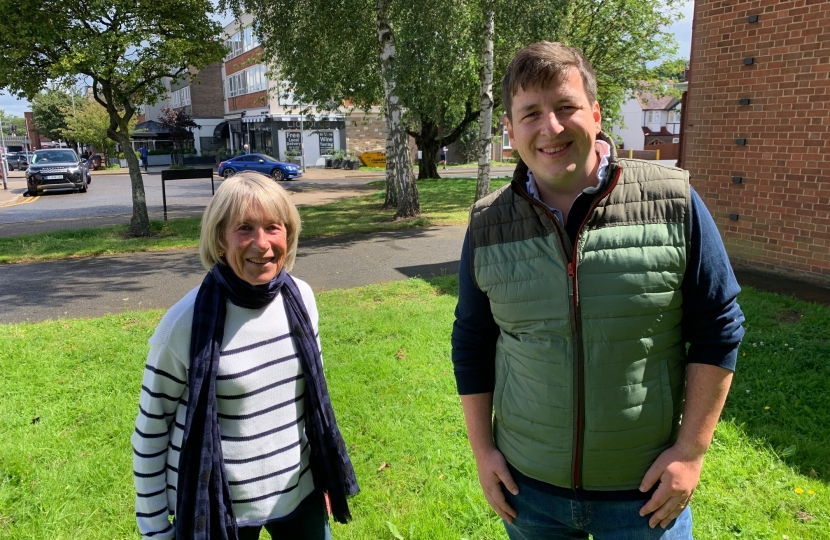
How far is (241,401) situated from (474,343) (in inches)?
30.5

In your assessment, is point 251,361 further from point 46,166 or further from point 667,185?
point 46,166

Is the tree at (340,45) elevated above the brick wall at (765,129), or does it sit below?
above

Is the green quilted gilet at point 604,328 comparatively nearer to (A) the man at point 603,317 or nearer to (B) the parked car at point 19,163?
(A) the man at point 603,317

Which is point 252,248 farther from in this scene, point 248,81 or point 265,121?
point 248,81

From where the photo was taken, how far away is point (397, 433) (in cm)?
402

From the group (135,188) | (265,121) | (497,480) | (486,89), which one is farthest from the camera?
(265,121)

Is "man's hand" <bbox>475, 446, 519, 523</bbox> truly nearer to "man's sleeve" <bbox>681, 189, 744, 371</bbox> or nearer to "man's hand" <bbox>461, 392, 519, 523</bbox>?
"man's hand" <bbox>461, 392, 519, 523</bbox>

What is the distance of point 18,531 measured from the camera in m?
3.12

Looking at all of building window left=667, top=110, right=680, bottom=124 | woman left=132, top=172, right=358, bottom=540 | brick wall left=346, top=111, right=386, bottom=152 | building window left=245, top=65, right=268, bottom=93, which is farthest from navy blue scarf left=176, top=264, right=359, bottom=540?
building window left=667, top=110, right=680, bottom=124

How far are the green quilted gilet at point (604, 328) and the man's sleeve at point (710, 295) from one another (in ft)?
0.11

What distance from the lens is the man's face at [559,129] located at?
1.61 m

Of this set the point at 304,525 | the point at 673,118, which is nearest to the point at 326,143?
the point at 304,525

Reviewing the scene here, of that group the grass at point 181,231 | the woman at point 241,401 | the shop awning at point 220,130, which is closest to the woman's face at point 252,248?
the woman at point 241,401

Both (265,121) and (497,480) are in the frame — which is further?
(265,121)
